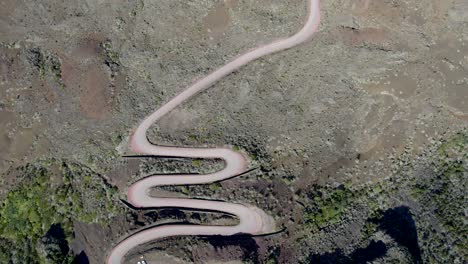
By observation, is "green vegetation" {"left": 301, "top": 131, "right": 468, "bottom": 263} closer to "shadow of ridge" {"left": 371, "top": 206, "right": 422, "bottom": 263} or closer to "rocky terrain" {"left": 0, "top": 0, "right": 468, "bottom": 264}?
"rocky terrain" {"left": 0, "top": 0, "right": 468, "bottom": 264}

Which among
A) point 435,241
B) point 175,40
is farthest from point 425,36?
point 175,40

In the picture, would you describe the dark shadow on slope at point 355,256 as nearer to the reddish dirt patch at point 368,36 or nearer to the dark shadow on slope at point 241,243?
the dark shadow on slope at point 241,243

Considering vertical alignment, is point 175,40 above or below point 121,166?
above

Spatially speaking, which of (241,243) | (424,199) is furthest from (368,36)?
(241,243)

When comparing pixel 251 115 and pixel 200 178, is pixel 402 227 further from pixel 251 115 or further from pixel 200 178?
pixel 200 178

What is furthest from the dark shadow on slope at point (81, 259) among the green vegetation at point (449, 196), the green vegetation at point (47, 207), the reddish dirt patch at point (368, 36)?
the reddish dirt patch at point (368, 36)

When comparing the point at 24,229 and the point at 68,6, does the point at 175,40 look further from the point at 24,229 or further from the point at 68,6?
the point at 24,229

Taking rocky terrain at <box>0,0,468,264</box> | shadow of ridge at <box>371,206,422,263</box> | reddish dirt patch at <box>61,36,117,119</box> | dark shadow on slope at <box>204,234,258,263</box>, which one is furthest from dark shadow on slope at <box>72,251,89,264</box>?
shadow of ridge at <box>371,206,422,263</box>
